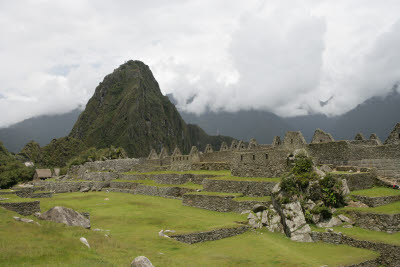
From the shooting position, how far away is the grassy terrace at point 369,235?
12977mm

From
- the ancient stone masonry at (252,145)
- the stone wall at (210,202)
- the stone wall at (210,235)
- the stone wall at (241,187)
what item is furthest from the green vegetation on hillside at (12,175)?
the stone wall at (210,235)

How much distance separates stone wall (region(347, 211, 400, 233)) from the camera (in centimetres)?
1388

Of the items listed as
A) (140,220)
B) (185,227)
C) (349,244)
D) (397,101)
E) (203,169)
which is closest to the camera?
(349,244)

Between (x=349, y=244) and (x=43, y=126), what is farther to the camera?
(x=43, y=126)

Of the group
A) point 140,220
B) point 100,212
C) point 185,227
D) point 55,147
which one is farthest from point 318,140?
point 55,147

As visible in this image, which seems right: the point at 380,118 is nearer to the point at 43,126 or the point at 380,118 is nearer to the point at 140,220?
the point at 140,220

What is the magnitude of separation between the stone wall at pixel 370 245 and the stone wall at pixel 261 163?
6164 millimetres

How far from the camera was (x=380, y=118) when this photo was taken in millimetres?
33188

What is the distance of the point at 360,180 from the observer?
59.4 feet

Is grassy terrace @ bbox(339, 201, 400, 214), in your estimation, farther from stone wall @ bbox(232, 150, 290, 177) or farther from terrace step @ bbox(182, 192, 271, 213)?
stone wall @ bbox(232, 150, 290, 177)

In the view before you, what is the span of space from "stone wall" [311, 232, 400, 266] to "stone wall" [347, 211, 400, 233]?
1.54m

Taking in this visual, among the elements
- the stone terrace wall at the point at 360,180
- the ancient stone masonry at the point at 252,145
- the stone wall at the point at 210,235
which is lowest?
the stone wall at the point at 210,235

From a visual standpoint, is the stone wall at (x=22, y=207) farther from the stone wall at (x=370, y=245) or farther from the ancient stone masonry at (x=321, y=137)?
the ancient stone masonry at (x=321, y=137)

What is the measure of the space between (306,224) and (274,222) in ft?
6.82
